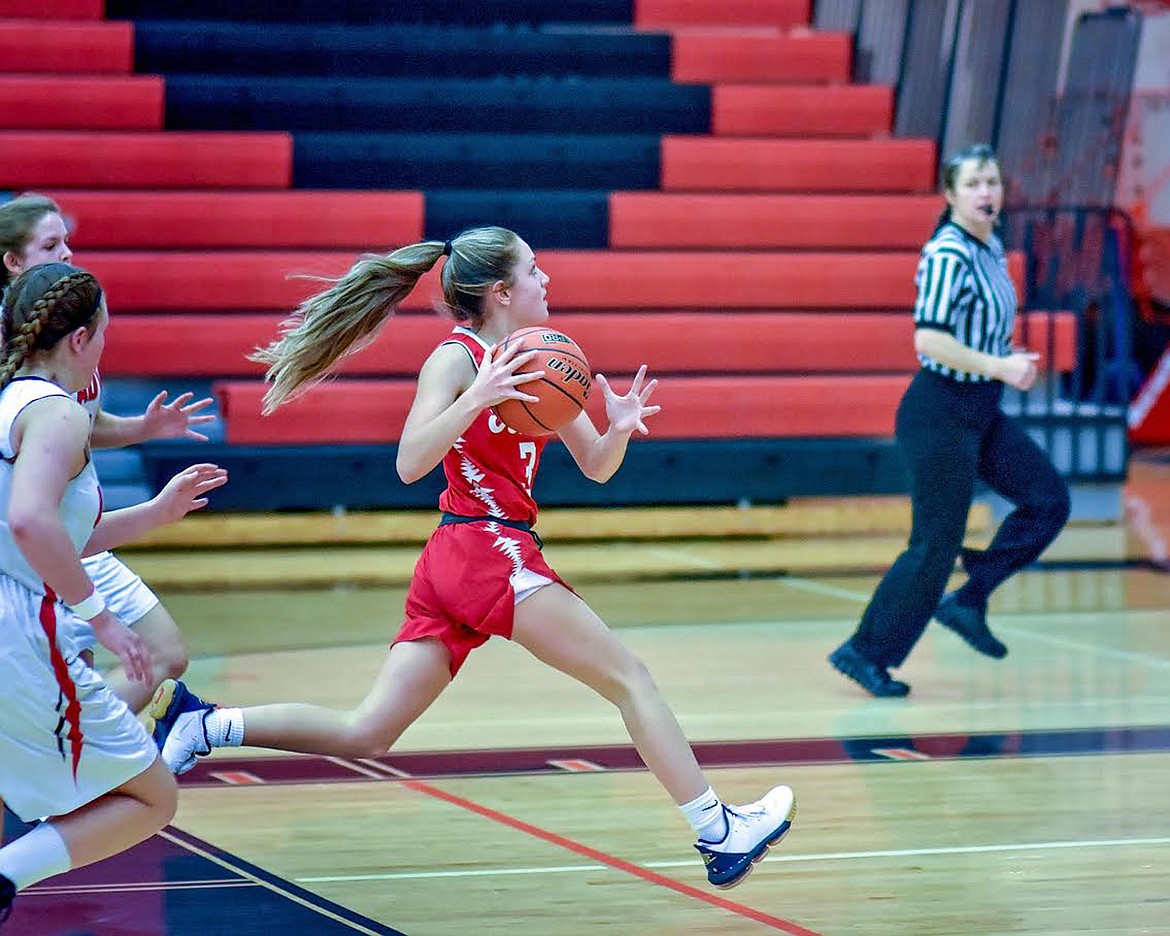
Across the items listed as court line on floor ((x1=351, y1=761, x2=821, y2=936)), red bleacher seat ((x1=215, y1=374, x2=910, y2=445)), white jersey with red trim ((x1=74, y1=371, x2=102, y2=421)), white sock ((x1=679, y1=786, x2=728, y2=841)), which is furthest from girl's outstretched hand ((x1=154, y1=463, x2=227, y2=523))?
red bleacher seat ((x1=215, y1=374, x2=910, y2=445))

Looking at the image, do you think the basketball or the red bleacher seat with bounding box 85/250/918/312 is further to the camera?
the red bleacher seat with bounding box 85/250/918/312

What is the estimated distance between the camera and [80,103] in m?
10.0

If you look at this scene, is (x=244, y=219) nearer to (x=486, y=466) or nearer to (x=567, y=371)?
(x=486, y=466)

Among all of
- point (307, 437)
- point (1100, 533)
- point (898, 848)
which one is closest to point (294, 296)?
point (307, 437)

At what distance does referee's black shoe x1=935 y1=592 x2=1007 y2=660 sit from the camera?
6.01 m

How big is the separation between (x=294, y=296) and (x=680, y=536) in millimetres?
2149

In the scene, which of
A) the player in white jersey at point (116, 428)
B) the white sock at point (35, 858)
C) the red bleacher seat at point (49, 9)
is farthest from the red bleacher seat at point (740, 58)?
the white sock at point (35, 858)

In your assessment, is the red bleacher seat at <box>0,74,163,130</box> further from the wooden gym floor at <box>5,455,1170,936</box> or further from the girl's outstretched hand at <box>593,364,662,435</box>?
the girl's outstretched hand at <box>593,364,662,435</box>

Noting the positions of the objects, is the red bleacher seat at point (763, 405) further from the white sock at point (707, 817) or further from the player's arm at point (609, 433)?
the white sock at point (707, 817)

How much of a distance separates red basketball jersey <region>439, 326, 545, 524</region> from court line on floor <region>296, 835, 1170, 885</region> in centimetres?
72

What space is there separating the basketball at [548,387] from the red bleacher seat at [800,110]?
7347mm

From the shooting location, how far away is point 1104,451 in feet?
32.3

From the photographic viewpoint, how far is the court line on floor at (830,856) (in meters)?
3.86

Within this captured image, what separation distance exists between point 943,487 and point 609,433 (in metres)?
1.99
